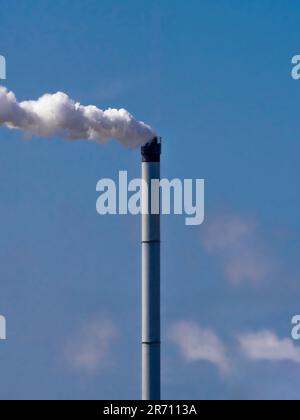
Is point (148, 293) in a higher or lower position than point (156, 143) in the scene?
lower

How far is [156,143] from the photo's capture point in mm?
78938

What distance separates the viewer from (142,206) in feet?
256

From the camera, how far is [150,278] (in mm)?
77875

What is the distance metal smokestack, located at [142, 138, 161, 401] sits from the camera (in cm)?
7756

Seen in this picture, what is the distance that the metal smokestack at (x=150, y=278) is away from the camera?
254 feet
